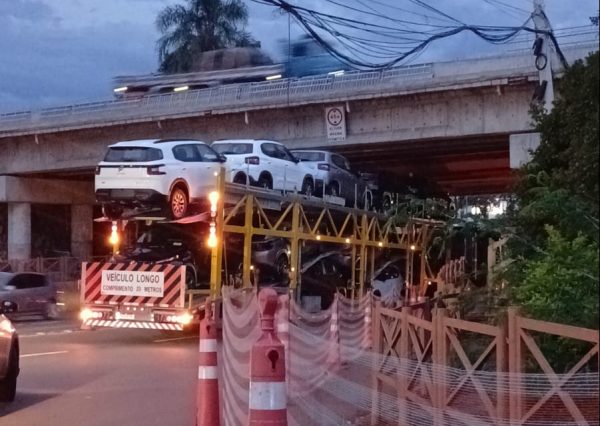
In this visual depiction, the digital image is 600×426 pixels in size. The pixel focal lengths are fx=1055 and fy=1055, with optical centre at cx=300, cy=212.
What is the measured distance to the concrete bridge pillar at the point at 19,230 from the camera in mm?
39219

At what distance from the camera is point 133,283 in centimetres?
1947

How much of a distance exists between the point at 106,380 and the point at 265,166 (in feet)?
31.2

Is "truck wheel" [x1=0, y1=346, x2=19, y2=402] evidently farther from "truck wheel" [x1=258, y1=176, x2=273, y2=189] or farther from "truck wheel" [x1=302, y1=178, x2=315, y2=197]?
"truck wheel" [x1=302, y1=178, x2=315, y2=197]

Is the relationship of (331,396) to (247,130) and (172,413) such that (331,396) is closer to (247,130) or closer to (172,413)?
(172,413)

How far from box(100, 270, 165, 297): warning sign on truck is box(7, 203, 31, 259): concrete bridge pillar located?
20339mm

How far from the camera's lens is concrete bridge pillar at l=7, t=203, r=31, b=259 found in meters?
39.2

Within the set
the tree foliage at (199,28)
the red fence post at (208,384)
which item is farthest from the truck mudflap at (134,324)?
the tree foliage at (199,28)

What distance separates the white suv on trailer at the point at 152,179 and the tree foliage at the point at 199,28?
125 feet

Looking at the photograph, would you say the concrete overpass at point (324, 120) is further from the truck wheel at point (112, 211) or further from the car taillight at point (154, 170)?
the truck wheel at point (112, 211)

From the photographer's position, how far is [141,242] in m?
20.5

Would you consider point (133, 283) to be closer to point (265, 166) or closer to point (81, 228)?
point (265, 166)

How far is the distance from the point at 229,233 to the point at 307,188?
547cm

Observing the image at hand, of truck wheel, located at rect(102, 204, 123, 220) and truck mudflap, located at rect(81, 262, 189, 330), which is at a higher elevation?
truck wheel, located at rect(102, 204, 123, 220)

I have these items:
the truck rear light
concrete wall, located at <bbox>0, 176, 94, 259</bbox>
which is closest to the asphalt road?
the truck rear light
